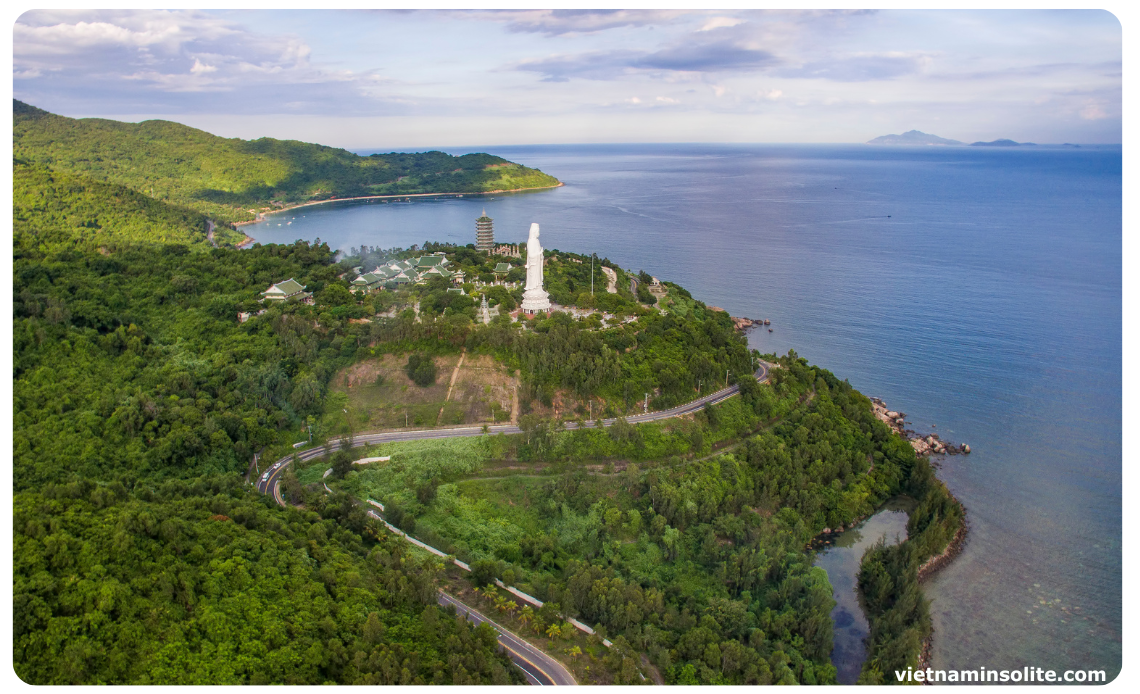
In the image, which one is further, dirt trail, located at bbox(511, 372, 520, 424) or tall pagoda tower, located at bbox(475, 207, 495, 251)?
tall pagoda tower, located at bbox(475, 207, 495, 251)

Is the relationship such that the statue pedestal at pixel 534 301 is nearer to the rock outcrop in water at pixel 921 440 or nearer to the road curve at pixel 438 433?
the road curve at pixel 438 433

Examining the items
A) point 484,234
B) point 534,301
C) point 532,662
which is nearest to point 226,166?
point 484,234

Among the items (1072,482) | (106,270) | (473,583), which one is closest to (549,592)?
(473,583)

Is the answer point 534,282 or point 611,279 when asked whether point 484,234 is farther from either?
point 534,282

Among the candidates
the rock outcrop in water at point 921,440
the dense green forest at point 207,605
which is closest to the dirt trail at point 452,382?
the dense green forest at point 207,605

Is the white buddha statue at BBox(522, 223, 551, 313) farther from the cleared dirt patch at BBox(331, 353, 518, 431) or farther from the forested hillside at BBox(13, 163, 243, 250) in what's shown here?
the forested hillside at BBox(13, 163, 243, 250)

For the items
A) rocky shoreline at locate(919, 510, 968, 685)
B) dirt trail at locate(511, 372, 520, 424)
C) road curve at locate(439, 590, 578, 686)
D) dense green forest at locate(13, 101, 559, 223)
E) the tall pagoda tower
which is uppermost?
dense green forest at locate(13, 101, 559, 223)

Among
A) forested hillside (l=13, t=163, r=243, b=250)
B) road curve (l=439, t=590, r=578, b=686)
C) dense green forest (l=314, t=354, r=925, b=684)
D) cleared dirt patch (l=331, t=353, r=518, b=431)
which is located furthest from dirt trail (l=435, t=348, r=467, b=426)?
forested hillside (l=13, t=163, r=243, b=250)
